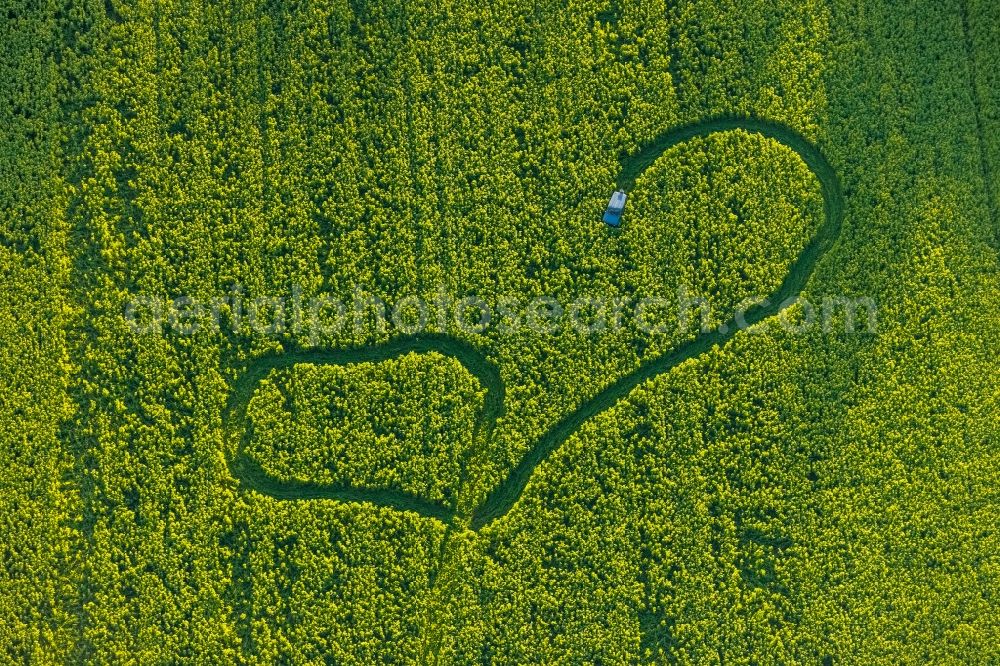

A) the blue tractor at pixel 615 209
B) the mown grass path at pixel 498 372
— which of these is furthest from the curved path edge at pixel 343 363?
the blue tractor at pixel 615 209

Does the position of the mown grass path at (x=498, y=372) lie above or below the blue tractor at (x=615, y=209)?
below

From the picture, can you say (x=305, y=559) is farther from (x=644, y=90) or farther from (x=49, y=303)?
(x=644, y=90)

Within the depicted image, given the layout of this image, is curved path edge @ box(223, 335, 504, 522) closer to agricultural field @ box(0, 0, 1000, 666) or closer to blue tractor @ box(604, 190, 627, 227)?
agricultural field @ box(0, 0, 1000, 666)

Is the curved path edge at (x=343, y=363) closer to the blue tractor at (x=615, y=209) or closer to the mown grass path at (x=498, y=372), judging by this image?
the mown grass path at (x=498, y=372)

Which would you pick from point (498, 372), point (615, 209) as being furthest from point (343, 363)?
point (615, 209)

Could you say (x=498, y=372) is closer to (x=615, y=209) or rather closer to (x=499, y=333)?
(x=499, y=333)

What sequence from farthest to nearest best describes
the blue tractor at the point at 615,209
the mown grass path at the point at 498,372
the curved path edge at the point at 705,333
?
the blue tractor at the point at 615,209 → the curved path edge at the point at 705,333 → the mown grass path at the point at 498,372
